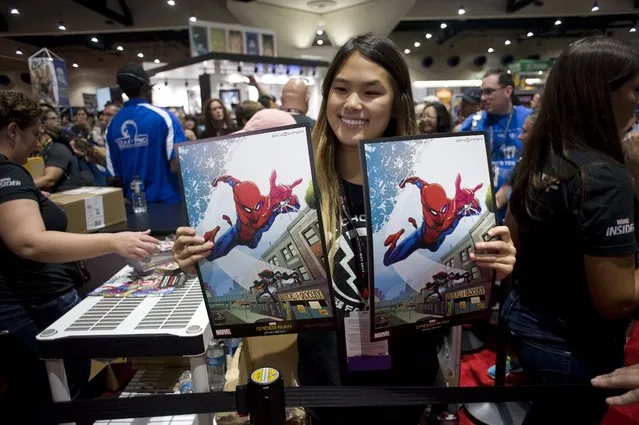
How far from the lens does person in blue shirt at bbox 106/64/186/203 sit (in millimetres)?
2936

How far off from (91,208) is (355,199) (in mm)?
1733

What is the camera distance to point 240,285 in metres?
0.98

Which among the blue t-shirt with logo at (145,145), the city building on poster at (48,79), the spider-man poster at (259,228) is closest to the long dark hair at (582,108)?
the spider-man poster at (259,228)

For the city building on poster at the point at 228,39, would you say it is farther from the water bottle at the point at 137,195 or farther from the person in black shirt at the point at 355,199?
the person in black shirt at the point at 355,199

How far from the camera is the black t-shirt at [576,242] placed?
110cm

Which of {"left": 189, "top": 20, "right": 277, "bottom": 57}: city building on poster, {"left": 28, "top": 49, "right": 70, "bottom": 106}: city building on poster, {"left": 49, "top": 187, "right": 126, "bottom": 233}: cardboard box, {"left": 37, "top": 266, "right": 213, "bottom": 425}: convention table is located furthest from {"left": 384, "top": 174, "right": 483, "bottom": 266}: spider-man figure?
A: {"left": 189, "top": 20, "right": 277, "bottom": 57}: city building on poster

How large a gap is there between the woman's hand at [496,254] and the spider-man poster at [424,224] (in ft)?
0.06

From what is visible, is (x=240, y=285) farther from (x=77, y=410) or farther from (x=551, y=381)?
(x=551, y=381)

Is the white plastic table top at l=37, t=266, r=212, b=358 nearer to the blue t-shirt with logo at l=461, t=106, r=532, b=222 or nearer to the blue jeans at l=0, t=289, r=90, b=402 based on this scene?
the blue jeans at l=0, t=289, r=90, b=402

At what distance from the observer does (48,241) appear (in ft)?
4.64

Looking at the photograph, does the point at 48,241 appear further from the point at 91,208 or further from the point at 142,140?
the point at 142,140

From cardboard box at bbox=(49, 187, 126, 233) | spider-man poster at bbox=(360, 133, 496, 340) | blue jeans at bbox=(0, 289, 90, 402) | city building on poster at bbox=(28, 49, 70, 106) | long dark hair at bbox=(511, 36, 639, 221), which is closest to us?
spider-man poster at bbox=(360, 133, 496, 340)

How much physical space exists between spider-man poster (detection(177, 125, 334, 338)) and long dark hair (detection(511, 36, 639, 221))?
2.33ft

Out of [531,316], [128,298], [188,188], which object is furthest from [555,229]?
[128,298]
